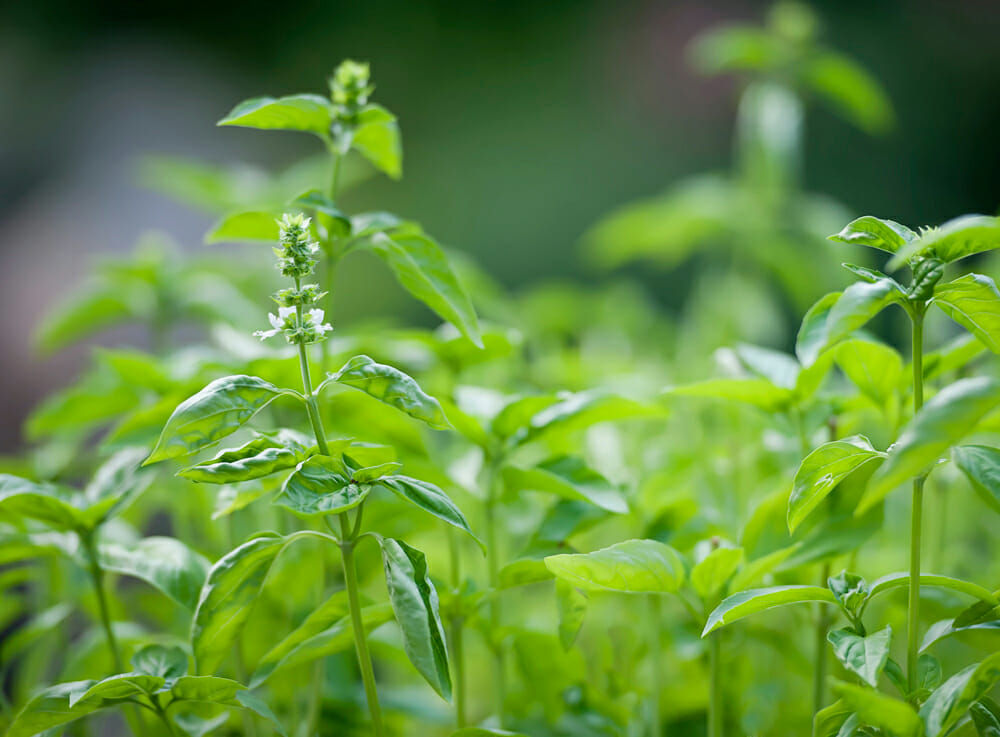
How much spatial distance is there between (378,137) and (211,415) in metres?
0.23

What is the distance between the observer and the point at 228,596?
1.36ft

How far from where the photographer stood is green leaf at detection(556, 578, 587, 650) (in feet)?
1.52

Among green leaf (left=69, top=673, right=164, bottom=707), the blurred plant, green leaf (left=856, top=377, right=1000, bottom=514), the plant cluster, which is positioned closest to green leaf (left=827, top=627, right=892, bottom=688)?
the plant cluster

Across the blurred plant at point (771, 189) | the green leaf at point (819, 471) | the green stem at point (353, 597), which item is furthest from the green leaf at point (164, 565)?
the blurred plant at point (771, 189)

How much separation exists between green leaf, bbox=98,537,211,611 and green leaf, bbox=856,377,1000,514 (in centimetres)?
38

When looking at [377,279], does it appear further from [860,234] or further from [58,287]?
[860,234]

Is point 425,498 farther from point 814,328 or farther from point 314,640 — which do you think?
point 814,328

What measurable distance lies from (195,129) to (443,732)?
60.8 inches

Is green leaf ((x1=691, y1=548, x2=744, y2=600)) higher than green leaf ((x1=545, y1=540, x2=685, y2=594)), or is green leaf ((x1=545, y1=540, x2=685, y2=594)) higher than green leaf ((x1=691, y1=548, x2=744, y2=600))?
green leaf ((x1=545, y1=540, x2=685, y2=594))

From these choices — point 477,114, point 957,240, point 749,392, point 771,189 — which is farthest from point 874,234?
point 477,114

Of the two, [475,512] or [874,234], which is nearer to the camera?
[874,234]

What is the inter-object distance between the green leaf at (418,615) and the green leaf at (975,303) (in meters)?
0.29

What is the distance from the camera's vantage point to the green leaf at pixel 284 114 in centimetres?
46

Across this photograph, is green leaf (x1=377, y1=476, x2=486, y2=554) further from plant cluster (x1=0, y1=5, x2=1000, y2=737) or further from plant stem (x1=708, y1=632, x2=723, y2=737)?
plant stem (x1=708, y1=632, x2=723, y2=737)
